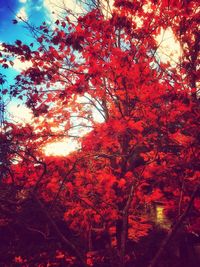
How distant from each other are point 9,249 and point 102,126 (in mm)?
9120

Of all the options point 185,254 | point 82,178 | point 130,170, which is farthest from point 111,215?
point 185,254

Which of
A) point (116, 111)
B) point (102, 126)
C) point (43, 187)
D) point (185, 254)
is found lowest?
point (185, 254)

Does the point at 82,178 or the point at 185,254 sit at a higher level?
the point at 82,178

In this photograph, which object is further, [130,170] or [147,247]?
[147,247]

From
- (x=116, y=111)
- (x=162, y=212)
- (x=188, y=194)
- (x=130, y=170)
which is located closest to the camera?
(x=188, y=194)

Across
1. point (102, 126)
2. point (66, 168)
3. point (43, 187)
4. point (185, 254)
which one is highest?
point (102, 126)

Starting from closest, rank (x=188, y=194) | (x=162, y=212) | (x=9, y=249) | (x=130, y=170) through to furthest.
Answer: (x=188, y=194) → (x=130, y=170) → (x=9, y=249) → (x=162, y=212)

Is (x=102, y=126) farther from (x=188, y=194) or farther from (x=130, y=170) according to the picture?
(x=188, y=194)

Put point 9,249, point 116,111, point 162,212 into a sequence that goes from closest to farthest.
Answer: point 116,111 < point 9,249 < point 162,212

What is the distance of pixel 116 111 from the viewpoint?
13188 millimetres

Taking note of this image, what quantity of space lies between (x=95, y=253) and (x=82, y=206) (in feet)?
9.03

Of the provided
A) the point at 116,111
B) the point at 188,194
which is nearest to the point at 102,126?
the point at 116,111

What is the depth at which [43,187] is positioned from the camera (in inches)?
574

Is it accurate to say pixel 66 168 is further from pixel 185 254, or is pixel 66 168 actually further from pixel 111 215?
pixel 185 254
